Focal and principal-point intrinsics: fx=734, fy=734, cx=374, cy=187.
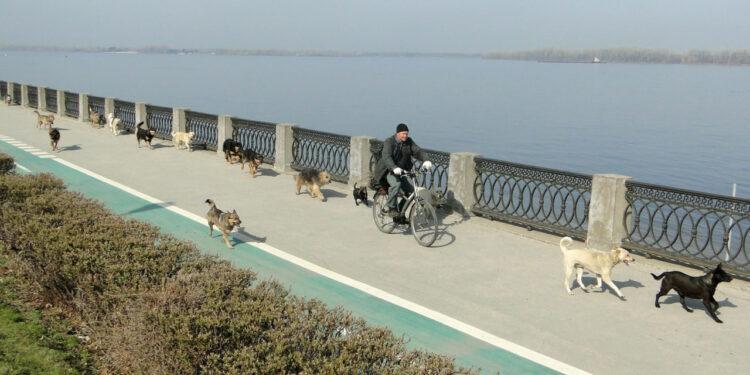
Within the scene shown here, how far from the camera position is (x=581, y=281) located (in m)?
9.66

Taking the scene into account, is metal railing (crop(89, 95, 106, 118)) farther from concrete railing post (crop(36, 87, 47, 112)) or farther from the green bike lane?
the green bike lane

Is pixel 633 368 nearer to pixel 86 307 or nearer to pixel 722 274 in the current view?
pixel 722 274

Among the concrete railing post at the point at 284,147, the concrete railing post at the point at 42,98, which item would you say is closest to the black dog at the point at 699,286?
the concrete railing post at the point at 284,147

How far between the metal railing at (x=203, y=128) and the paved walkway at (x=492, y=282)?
6232 millimetres

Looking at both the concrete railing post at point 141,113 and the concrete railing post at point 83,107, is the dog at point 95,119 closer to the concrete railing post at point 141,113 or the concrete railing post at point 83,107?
the concrete railing post at point 83,107

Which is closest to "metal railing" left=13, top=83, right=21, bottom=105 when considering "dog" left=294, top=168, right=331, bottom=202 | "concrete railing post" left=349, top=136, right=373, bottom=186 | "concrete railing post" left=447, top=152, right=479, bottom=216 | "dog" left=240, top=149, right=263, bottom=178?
"dog" left=240, top=149, right=263, bottom=178

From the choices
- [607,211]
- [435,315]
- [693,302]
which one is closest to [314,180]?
[607,211]

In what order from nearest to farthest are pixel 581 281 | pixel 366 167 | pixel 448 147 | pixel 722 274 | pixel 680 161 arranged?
pixel 722 274, pixel 581 281, pixel 366 167, pixel 680 161, pixel 448 147

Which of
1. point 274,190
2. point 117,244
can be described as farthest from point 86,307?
point 274,190

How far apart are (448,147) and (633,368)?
49.6 metres

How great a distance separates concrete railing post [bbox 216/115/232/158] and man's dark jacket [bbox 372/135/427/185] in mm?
10209

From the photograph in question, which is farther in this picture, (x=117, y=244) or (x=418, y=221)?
(x=418, y=221)

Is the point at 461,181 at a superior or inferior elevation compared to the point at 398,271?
superior

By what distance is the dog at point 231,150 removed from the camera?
2016cm
